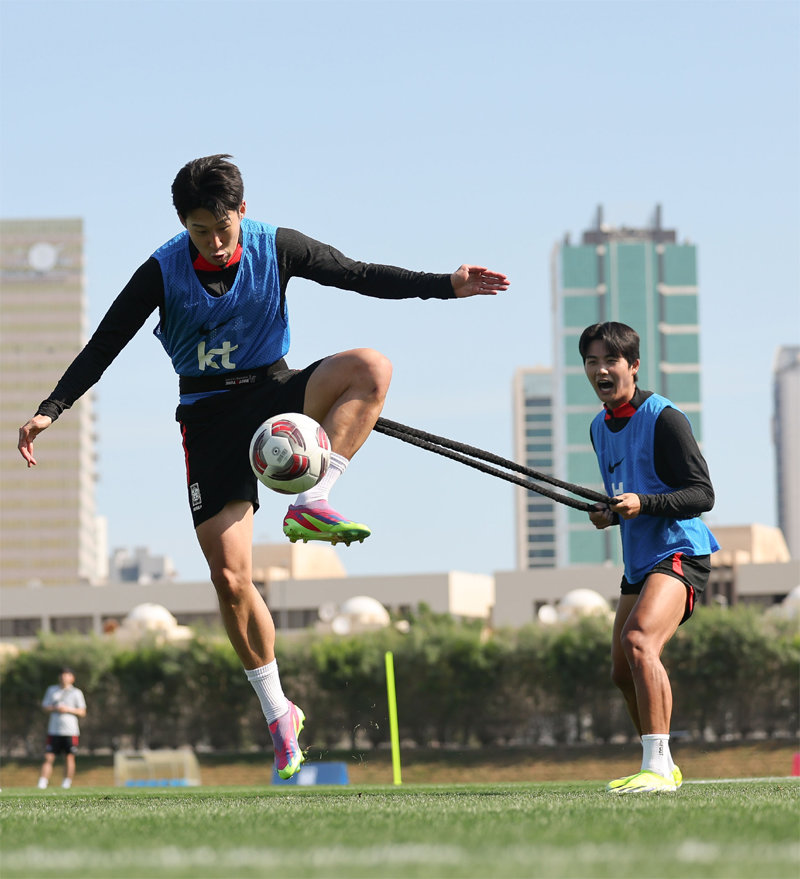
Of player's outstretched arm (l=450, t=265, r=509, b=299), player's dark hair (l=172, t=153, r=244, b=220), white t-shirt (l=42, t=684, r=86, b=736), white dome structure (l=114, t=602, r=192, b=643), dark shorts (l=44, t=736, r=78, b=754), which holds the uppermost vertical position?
player's dark hair (l=172, t=153, r=244, b=220)

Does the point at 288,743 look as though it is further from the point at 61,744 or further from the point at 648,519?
the point at 61,744

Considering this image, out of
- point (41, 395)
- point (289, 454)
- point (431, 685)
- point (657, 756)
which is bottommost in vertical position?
point (431, 685)

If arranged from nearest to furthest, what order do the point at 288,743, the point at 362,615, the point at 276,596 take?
the point at 288,743 < the point at 362,615 < the point at 276,596

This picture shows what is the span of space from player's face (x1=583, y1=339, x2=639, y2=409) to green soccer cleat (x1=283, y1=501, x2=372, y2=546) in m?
1.70

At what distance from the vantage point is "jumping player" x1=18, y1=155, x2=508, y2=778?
681 centimetres

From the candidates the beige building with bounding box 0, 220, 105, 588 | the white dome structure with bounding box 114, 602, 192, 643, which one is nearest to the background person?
the white dome structure with bounding box 114, 602, 192, 643

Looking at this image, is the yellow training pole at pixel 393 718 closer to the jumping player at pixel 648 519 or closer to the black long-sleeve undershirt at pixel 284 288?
the jumping player at pixel 648 519

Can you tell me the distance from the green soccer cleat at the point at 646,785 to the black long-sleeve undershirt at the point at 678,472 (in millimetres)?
1277

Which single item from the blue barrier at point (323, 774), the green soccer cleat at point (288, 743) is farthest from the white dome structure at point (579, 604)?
the green soccer cleat at point (288, 743)

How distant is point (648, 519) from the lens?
7.37m

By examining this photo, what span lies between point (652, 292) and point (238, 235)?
16103 cm

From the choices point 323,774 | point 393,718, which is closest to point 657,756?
point 393,718

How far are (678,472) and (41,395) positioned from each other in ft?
541

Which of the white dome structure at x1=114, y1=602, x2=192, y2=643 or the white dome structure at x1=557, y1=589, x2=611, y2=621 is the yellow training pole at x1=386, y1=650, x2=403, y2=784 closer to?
the white dome structure at x1=557, y1=589, x2=611, y2=621
